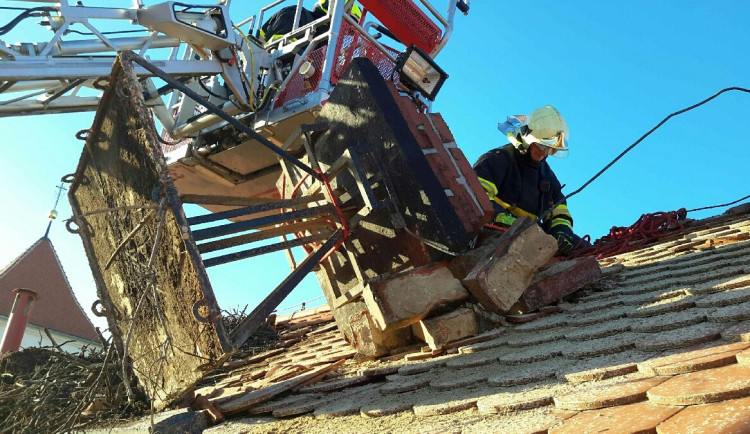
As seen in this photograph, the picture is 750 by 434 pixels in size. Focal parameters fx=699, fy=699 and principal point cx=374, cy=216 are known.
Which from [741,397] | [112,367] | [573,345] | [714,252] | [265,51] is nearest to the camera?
[741,397]

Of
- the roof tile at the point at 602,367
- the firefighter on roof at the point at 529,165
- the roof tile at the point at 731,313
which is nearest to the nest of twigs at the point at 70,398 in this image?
the roof tile at the point at 602,367

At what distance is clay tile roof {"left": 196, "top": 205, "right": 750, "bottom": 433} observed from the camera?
204cm

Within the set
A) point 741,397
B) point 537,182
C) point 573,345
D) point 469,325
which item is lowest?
point 741,397

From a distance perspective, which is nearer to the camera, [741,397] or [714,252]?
[741,397]

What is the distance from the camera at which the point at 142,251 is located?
13.2 ft

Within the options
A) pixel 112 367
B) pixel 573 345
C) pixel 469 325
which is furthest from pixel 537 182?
pixel 112 367

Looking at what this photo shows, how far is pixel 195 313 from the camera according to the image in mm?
3291

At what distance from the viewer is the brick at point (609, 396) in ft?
6.97

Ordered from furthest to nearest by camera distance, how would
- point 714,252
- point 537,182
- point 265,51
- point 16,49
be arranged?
point 265,51
point 537,182
point 16,49
point 714,252

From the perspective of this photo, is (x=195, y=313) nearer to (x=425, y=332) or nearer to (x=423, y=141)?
(x=425, y=332)

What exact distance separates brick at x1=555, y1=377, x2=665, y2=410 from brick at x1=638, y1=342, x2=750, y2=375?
0.06 m

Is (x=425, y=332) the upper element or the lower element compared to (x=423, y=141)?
lower

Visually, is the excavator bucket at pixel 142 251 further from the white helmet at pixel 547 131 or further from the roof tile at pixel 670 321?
the white helmet at pixel 547 131

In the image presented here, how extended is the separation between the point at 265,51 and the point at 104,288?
4.97 metres
